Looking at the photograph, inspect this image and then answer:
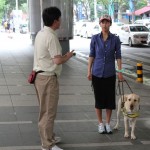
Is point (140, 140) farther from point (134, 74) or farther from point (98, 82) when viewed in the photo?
point (134, 74)

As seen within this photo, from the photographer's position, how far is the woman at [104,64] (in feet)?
21.6

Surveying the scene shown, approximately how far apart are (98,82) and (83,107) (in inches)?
93.4

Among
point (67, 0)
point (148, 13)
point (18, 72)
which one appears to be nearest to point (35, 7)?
point (67, 0)

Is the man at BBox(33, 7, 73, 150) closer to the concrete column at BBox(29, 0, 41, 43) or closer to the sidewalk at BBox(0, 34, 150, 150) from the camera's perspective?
the sidewalk at BBox(0, 34, 150, 150)

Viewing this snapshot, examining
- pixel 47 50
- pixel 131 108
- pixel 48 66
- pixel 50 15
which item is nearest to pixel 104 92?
pixel 131 108

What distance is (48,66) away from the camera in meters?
5.50

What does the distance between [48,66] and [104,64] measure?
4.65ft

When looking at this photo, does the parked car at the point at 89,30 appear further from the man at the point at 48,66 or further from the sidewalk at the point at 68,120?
the man at the point at 48,66

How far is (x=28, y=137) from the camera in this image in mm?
6598

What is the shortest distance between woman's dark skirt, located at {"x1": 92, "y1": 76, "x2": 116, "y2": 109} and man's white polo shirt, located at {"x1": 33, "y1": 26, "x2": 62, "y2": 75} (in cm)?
133

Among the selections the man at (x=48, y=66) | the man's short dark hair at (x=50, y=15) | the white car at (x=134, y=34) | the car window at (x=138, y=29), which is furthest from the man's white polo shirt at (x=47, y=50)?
the car window at (x=138, y=29)

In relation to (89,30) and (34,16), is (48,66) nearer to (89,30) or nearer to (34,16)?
(34,16)

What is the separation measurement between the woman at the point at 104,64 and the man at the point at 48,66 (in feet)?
4.00

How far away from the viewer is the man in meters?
5.39
